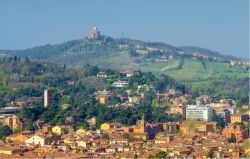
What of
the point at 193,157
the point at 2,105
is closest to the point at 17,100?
the point at 2,105

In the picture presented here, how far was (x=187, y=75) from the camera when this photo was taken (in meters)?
72.6

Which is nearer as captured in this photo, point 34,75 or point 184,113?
point 184,113

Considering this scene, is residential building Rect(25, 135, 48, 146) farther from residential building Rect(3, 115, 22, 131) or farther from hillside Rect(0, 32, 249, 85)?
hillside Rect(0, 32, 249, 85)

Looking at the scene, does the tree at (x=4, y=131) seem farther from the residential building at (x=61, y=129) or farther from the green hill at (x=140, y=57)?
the green hill at (x=140, y=57)

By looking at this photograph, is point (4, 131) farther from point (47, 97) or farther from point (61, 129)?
point (47, 97)

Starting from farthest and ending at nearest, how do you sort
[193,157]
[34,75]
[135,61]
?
[135,61] < [34,75] < [193,157]

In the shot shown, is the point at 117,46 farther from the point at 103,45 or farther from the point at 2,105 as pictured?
the point at 2,105

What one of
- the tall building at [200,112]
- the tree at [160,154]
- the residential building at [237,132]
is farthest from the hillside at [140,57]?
the tree at [160,154]

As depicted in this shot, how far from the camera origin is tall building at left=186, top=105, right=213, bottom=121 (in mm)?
42156

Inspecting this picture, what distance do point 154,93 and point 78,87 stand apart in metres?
4.58

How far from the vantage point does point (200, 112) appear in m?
42.7

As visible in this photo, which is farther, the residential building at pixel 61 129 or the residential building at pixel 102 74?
the residential building at pixel 102 74

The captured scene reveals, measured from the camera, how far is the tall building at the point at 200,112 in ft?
138

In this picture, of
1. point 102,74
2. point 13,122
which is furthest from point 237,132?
point 102,74
